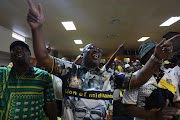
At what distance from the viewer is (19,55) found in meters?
1.32

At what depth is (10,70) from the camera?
1.28 metres

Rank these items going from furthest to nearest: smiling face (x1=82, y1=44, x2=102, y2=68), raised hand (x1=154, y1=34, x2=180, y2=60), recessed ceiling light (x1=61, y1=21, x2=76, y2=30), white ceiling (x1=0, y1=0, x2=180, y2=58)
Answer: recessed ceiling light (x1=61, y1=21, x2=76, y2=30), white ceiling (x1=0, y1=0, x2=180, y2=58), smiling face (x1=82, y1=44, x2=102, y2=68), raised hand (x1=154, y1=34, x2=180, y2=60)

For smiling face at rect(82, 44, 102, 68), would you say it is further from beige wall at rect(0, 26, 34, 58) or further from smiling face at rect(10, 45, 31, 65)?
beige wall at rect(0, 26, 34, 58)

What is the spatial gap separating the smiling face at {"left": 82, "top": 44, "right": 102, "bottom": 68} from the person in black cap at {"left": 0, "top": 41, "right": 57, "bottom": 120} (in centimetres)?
56

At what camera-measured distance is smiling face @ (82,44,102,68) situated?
4.16ft

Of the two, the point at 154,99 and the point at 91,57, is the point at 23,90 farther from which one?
the point at 154,99

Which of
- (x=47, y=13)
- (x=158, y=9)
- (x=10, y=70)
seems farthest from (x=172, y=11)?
(x=10, y=70)

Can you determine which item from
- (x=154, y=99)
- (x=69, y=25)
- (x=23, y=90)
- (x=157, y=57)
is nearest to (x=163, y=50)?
(x=157, y=57)

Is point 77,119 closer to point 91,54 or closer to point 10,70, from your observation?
point 91,54

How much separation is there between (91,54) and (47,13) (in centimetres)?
392

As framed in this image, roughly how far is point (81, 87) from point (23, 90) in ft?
2.21

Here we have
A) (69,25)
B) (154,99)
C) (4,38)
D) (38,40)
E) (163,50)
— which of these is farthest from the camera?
(4,38)

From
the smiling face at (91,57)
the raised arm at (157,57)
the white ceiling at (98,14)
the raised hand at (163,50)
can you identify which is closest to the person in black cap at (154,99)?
the raised arm at (157,57)

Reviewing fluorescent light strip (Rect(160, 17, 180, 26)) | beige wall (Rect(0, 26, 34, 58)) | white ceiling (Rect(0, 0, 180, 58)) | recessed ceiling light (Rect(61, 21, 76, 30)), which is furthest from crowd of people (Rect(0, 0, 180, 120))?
beige wall (Rect(0, 26, 34, 58))
